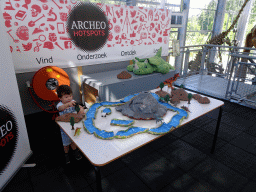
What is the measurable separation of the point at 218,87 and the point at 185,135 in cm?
229

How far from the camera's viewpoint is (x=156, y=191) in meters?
1.70

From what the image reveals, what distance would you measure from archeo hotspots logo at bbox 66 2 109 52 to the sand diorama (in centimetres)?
170

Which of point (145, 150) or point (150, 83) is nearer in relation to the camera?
point (145, 150)

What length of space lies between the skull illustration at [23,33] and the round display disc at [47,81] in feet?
1.67

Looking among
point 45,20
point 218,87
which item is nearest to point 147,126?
point 45,20

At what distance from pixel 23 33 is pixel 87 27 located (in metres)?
1.01

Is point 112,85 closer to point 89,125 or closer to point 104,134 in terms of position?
point 89,125

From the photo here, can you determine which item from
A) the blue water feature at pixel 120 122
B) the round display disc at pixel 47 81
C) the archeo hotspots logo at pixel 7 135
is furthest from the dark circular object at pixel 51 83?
the blue water feature at pixel 120 122

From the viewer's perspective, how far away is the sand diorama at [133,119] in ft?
4.64

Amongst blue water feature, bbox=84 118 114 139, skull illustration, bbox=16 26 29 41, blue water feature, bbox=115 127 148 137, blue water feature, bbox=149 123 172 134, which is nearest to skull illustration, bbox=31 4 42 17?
skull illustration, bbox=16 26 29 41

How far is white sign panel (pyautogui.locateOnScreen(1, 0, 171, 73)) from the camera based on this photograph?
2547 millimetres

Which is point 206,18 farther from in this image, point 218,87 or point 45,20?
point 45,20

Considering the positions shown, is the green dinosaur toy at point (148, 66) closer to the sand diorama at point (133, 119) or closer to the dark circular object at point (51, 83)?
the dark circular object at point (51, 83)

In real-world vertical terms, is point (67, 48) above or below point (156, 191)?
above
